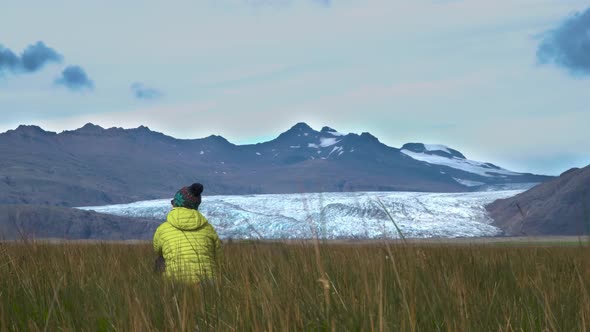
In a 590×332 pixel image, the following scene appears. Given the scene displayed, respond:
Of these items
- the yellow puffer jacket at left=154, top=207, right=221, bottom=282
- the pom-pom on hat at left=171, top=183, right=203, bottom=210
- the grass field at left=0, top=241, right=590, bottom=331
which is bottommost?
the grass field at left=0, top=241, right=590, bottom=331

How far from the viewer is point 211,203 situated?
283 ft

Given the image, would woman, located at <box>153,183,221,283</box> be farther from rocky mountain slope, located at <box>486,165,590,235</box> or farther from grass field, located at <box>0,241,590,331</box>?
rocky mountain slope, located at <box>486,165,590,235</box>

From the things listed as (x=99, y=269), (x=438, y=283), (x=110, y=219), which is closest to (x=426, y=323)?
(x=438, y=283)

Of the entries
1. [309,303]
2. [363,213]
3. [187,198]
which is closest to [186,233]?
[187,198]

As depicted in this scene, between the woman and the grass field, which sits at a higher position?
the woman

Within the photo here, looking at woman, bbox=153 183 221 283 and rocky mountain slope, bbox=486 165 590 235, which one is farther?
rocky mountain slope, bbox=486 165 590 235

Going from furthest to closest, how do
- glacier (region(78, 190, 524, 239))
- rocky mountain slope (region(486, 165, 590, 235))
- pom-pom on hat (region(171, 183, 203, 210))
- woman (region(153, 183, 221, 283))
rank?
rocky mountain slope (region(486, 165, 590, 235)), glacier (region(78, 190, 524, 239)), pom-pom on hat (region(171, 183, 203, 210)), woman (region(153, 183, 221, 283))

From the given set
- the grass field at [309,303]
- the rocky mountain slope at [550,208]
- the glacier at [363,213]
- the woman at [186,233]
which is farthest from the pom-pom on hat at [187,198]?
the rocky mountain slope at [550,208]

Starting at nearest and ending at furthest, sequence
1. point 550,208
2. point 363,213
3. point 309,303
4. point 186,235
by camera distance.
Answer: point 309,303 < point 186,235 < point 363,213 < point 550,208

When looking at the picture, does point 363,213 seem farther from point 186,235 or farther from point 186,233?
point 186,235

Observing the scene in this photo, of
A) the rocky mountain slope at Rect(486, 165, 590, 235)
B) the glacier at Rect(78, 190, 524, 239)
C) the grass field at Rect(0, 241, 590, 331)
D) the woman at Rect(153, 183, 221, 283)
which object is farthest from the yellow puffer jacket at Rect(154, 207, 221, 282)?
the rocky mountain slope at Rect(486, 165, 590, 235)

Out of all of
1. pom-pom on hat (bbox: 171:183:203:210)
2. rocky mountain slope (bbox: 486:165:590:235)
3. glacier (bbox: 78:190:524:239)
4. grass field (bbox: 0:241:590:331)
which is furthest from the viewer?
rocky mountain slope (bbox: 486:165:590:235)

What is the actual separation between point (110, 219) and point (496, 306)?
153785 mm

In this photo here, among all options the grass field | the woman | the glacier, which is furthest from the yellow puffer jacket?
the glacier
